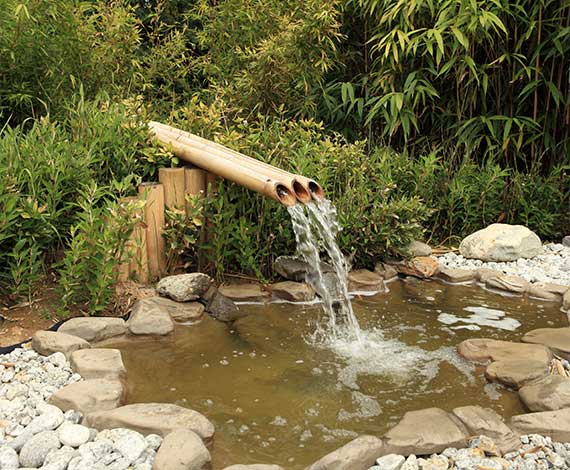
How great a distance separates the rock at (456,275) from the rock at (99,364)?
235cm

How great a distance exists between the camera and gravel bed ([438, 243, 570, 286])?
14.6 ft

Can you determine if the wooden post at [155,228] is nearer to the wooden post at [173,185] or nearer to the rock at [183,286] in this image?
the wooden post at [173,185]

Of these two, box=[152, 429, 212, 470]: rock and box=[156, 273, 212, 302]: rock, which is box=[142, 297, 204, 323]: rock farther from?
box=[152, 429, 212, 470]: rock

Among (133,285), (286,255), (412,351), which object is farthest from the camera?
(286,255)

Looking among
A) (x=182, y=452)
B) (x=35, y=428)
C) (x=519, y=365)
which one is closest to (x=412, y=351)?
(x=519, y=365)

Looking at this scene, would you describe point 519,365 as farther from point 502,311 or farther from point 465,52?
point 465,52

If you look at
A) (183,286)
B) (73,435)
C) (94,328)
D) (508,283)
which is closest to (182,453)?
(73,435)

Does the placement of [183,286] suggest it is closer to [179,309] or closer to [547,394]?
A: [179,309]

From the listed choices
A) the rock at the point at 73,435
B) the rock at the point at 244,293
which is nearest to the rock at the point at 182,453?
the rock at the point at 73,435

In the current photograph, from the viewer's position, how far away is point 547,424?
→ 2471mm

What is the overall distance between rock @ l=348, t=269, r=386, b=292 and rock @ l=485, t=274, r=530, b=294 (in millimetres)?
706

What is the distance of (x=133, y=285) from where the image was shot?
382cm

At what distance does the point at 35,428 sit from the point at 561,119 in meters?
4.72

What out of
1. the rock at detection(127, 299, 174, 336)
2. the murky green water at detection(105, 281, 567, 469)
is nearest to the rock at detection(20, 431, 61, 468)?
the murky green water at detection(105, 281, 567, 469)
